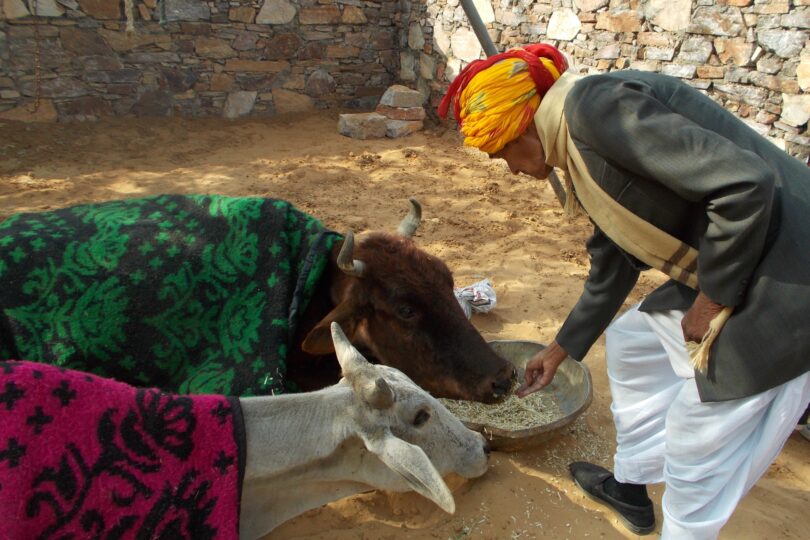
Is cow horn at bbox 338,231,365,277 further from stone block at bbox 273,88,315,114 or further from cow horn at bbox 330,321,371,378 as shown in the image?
stone block at bbox 273,88,315,114

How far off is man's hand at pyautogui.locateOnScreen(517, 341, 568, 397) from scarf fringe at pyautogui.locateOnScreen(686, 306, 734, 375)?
0.84 metres

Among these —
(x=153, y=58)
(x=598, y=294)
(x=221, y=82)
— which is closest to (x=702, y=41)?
(x=598, y=294)

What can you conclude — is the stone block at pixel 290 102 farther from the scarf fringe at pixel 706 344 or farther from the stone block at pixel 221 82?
the scarf fringe at pixel 706 344

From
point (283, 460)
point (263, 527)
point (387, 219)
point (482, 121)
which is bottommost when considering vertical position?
point (387, 219)

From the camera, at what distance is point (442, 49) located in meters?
10.3

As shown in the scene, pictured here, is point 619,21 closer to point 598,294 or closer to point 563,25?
point 563,25

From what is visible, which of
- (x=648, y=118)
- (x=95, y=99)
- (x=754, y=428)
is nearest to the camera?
(x=648, y=118)

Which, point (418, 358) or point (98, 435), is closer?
point (98, 435)

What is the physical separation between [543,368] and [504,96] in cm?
141

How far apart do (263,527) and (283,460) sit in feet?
1.19

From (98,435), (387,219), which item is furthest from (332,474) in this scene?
(387,219)

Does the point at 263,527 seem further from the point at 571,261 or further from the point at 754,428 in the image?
the point at 571,261

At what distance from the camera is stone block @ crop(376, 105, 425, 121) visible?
32.9ft

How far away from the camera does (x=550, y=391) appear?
3918 millimetres
